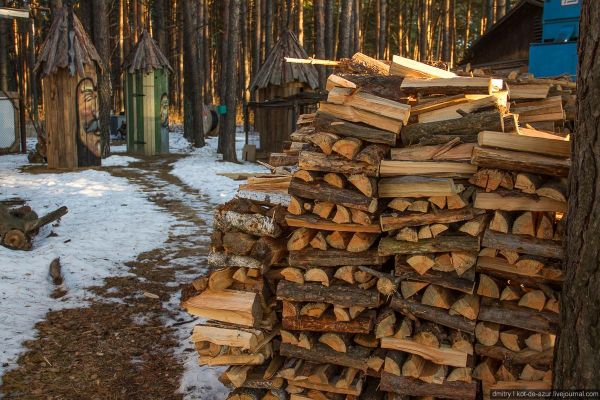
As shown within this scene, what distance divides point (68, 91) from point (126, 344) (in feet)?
34.9

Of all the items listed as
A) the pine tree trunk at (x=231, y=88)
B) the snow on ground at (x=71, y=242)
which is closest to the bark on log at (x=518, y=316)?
the snow on ground at (x=71, y=242)

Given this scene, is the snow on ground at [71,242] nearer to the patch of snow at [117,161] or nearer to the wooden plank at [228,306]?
the wooden plank at [228,306]

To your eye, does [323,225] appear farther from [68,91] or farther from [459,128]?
[68,91]

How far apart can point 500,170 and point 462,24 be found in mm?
43796

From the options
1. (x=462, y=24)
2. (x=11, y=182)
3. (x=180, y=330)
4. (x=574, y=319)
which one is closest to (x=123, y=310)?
(x=180, y=330)

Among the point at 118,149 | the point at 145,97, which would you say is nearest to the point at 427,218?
the point at 145,97

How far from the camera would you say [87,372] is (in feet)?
16.0

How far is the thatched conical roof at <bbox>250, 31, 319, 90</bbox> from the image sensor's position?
1952cm

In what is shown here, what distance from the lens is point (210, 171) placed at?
15453 millimetres

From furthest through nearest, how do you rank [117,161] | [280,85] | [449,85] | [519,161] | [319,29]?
1. [280,85]
2. [319,29]
3. [117,161]
4. [449,85]
5. [519,161]

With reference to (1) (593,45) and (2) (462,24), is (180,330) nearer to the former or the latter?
(1) (593,45)

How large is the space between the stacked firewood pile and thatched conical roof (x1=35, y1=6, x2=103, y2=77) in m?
11.6

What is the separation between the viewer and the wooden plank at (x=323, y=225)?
384 centimetres

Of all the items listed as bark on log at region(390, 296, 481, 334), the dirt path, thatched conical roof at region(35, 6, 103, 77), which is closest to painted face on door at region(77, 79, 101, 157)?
thatched conical roof at region(35, 6, 103, 77)
